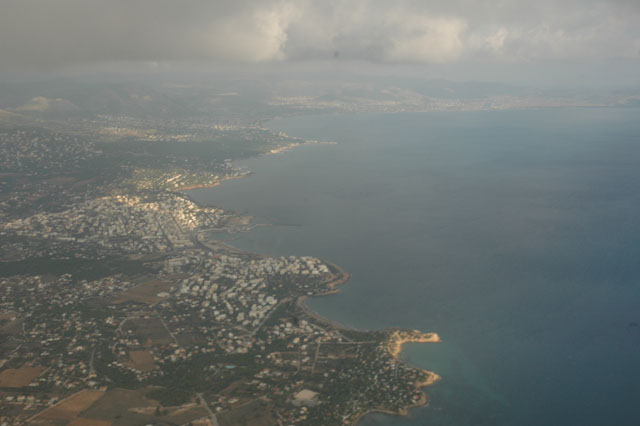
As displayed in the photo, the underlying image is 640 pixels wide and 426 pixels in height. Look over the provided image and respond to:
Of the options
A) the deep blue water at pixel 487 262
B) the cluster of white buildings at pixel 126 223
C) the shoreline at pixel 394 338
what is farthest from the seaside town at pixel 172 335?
the deep blue water at pixel 487 262

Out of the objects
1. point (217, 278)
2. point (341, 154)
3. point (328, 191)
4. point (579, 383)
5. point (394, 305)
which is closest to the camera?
point (579, 383)

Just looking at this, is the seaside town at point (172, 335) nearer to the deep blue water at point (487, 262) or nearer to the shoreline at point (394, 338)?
the shoreline at point (394, 338)

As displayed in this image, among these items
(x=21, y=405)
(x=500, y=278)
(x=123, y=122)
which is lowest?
(x=21, y=405)

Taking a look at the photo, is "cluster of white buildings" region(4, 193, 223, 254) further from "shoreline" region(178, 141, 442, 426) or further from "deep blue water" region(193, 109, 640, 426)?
"shoreline" region(178, 141, 442, 426)

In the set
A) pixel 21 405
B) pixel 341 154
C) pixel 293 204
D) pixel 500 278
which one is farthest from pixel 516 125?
pixel 21 405

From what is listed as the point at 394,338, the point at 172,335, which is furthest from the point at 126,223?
the point at 394,338

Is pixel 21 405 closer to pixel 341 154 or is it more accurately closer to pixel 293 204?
pixel 293 204
